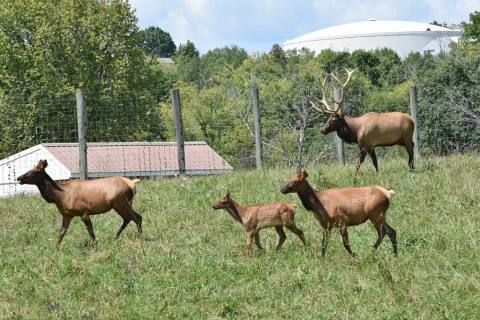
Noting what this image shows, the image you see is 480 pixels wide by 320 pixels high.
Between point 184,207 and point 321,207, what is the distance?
13.6ft

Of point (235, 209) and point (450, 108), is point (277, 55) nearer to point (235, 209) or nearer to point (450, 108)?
point (450, 108)

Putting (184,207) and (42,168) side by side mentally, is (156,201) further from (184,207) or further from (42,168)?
(42,168)

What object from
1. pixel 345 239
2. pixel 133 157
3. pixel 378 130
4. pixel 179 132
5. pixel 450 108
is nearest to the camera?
pixel 345 239

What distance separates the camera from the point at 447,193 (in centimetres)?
1209

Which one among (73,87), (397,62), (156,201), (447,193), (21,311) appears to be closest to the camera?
(21,311)

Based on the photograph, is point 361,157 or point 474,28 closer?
point 361,157

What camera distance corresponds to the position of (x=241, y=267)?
878 cm

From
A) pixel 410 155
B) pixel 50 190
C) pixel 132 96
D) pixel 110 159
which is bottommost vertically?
pixel 50 190

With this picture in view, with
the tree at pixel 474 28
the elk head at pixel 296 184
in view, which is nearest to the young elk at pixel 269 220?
the elk head at pixel 296 184

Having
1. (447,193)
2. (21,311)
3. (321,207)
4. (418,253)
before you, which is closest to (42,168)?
(21,311)

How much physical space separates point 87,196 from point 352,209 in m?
3.89

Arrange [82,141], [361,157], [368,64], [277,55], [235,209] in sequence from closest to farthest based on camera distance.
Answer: [235,209] < [361,157] < [82,141] < [368,64] < [277,55]

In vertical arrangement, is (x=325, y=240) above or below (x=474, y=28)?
below

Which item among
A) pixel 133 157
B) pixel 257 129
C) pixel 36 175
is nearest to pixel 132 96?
pixel 133 157
